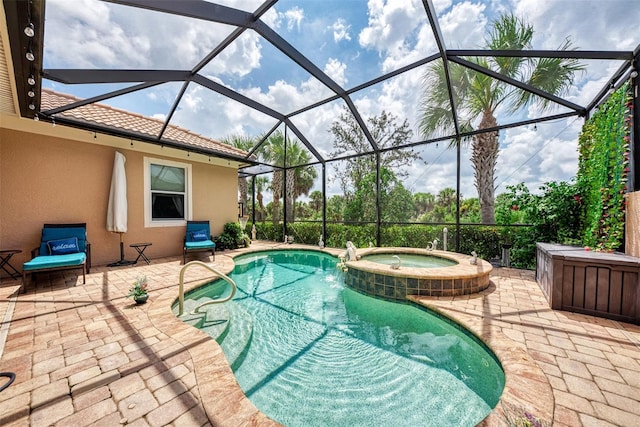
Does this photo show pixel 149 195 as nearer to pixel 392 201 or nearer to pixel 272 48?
pixel 272 48

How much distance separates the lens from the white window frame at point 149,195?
715 cm

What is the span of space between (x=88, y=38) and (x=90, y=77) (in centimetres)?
58

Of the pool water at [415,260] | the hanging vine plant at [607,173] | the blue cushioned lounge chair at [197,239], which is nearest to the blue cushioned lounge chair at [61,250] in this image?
the blue cushioned lounge chair at [197,239]

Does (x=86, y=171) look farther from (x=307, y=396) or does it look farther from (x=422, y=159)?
(x=422, y=159)

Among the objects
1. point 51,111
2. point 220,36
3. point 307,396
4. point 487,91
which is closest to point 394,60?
point 220,36

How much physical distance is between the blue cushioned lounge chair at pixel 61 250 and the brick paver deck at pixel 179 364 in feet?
1.90

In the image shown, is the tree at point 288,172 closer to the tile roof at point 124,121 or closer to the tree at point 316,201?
the tree at point 316,201

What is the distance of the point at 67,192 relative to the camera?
5801 millimetres

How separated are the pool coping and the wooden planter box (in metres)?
1.41

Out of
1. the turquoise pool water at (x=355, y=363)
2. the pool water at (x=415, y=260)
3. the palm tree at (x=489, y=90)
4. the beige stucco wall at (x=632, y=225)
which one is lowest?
the turquoise pool water at (x=355, y=363)

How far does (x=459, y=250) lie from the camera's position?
690 cm

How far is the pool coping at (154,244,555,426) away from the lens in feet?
5.43

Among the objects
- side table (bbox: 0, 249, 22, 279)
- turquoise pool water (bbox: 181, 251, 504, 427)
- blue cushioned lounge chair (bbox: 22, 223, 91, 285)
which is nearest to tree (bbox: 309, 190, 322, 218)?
blue cushioned lounge chair (bbox: 22, 223, 91, 285)

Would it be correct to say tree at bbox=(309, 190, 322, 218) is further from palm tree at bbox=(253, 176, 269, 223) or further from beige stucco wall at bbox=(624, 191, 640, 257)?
beige stucco wall at bbox=(624, 191, 640, 257)
